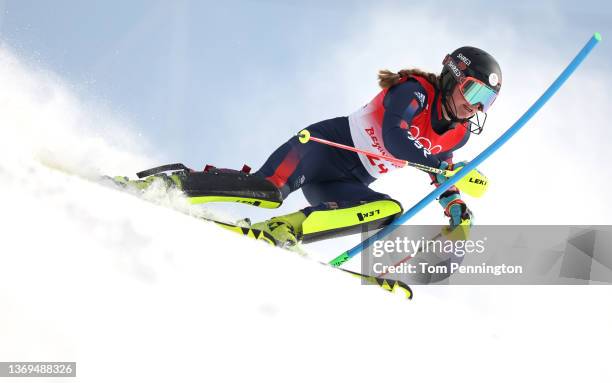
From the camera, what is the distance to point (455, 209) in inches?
170

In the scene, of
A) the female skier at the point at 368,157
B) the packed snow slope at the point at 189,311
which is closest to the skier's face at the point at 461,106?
the female skier at the point at 368,157

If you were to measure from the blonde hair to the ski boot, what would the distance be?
3.36ft

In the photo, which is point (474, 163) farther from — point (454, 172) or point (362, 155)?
point (362, 155)

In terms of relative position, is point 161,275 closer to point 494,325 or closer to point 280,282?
point 280,282

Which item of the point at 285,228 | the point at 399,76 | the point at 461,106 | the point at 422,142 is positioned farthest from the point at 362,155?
the point at 285,228

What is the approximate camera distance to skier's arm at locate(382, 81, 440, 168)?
3.74 meters

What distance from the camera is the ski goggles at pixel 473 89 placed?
3850mm

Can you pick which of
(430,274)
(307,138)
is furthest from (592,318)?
(307,138)

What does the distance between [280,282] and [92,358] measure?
88 centimetres

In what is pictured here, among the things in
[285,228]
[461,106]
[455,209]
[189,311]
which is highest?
[461,106]

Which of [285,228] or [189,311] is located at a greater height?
[285,228]

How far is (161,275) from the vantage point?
6.89 feet

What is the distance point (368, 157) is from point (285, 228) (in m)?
0.97

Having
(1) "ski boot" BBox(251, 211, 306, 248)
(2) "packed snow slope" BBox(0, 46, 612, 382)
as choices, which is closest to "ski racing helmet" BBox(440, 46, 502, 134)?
(1) "ski boot" BBox(251, 211, 306, 248)
